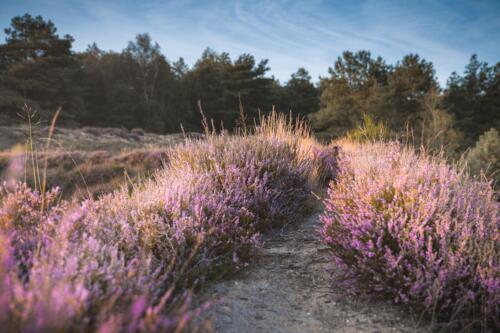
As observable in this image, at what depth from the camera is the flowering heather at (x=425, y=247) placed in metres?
2.34

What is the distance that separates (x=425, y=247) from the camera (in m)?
2.79

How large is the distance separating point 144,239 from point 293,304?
51.1 inches

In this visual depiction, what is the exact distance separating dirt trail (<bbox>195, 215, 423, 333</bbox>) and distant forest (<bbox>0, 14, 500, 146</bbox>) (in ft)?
72.9

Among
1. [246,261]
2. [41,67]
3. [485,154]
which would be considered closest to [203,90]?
[41,67]

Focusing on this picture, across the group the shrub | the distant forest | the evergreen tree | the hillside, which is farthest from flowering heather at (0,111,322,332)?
the evergreen tree

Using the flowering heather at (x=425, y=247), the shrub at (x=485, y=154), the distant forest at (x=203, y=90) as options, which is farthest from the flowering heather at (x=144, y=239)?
the distant forest at (x=203, y=90)

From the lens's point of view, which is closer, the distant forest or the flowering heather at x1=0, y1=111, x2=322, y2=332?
the flowering heather at x1=0, y1=111, x2=322, y2=332

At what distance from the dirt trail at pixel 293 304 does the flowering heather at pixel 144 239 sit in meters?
0.23

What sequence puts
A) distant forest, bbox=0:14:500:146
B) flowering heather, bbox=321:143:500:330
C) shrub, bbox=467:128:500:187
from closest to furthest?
flowering heather, bbox=321:143:500:330 < shrub, bbox=467:128:500:187 < distant forest, bbox=0:14:500:146

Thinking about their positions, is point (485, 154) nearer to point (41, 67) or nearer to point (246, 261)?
point (246, 261)

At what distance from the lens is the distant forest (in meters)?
29.7

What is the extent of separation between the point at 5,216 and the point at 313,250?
2.83 m

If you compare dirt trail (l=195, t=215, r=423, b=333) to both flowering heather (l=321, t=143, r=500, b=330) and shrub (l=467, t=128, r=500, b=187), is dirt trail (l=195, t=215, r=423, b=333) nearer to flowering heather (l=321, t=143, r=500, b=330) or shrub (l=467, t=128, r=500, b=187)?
flowering heather (l=321, t=143, r=500, b=330)

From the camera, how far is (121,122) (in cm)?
3772
